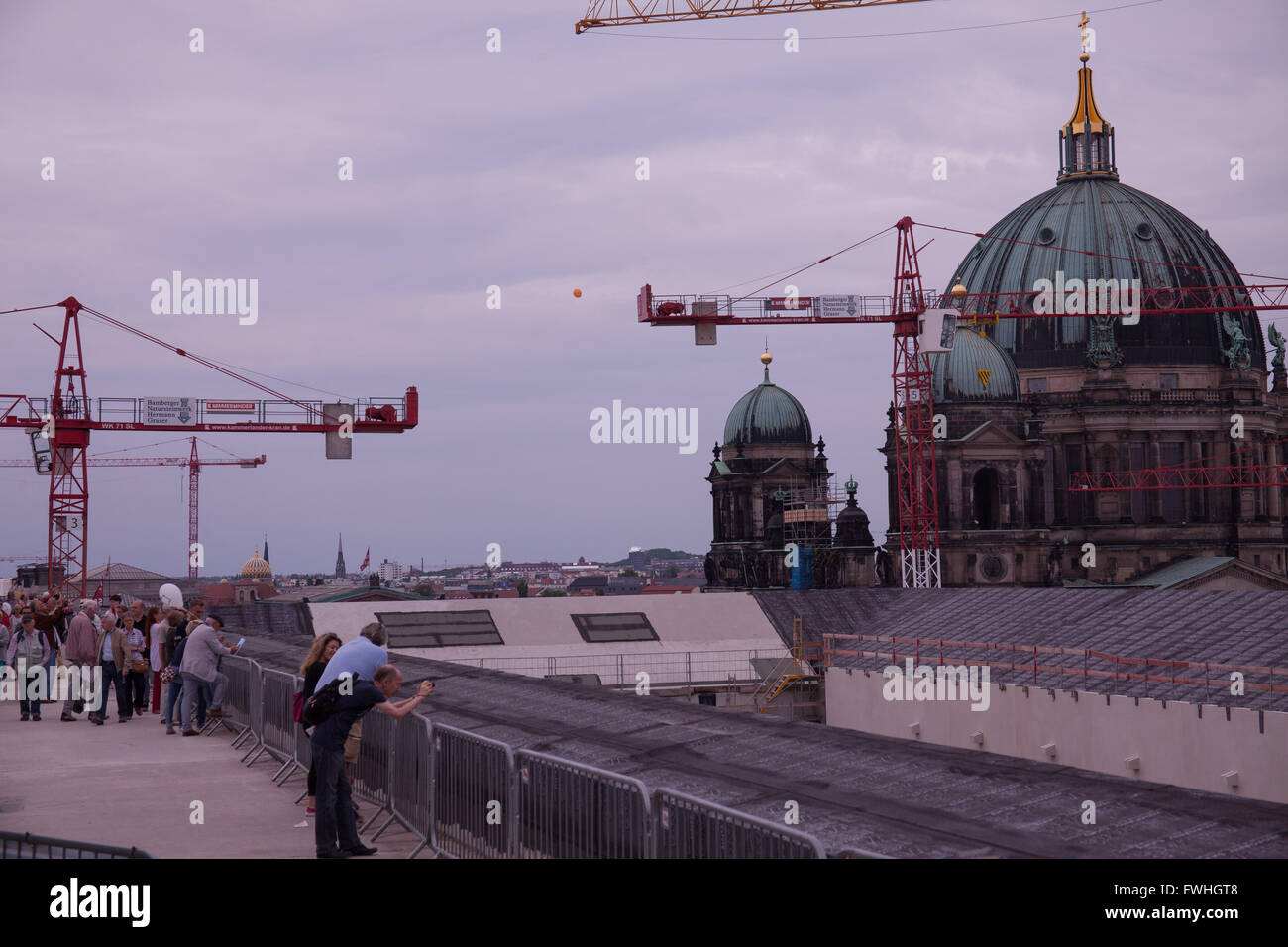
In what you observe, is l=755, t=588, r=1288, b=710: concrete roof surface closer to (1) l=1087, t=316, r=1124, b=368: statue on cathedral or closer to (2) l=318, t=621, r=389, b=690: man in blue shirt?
(2) l=318, t=621, r=389, b=690: man in blue shirt

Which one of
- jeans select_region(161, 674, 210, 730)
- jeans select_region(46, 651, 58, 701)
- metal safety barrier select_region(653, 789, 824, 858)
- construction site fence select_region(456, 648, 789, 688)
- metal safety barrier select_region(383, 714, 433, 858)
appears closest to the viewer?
metal safety barrier select_region(653, 789, 824, 858)

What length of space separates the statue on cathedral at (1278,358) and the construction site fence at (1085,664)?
8260 centimetres

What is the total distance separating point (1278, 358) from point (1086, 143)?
25.1 meters

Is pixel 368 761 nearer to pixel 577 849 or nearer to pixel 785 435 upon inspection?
pixel 577 849

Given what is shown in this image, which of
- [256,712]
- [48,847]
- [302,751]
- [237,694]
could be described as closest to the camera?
[48,847]

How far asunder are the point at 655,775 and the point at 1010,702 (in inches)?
1063

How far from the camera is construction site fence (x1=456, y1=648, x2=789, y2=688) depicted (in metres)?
57.2

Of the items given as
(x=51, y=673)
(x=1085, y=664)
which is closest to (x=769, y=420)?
(x=1085, y=664)

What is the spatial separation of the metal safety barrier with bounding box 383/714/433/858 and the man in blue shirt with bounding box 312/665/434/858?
0.87 meters

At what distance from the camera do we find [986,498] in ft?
343

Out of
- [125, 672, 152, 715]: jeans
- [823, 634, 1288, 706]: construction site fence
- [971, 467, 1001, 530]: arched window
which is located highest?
[971, 467, 1001, 530]: arched window

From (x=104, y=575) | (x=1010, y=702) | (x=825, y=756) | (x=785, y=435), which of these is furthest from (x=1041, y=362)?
(x=104, y=575)

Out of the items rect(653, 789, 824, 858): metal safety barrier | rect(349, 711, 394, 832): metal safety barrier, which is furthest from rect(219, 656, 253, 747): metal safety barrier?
rect(653, 789, 824, 858): metal safety barrier

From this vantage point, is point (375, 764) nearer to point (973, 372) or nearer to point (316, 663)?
point (316, 663)
